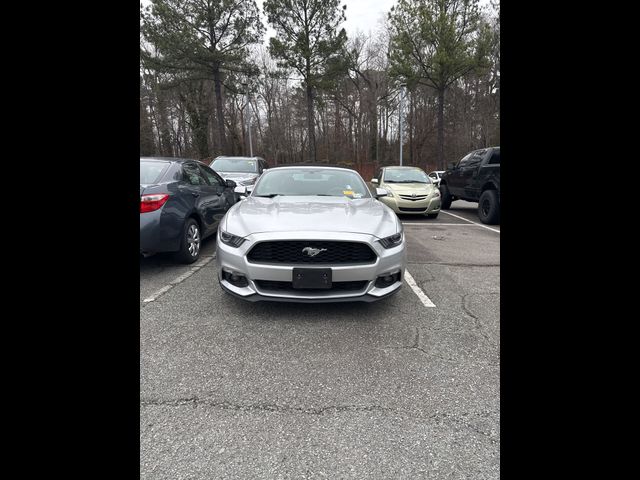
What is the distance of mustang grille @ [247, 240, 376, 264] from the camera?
8.61 feet

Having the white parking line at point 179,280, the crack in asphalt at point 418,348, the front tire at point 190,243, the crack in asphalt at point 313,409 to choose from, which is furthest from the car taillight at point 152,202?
the crack in asphalt at point 418,348

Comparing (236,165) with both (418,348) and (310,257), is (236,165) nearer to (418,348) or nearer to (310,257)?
(310,257)

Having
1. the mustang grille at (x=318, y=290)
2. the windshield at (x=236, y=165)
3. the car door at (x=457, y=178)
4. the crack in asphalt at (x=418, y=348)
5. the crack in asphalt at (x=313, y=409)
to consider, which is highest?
the windshield at (x=236, y=165)

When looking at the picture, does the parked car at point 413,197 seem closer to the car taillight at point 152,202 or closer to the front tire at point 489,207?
the front tire at point 489,207

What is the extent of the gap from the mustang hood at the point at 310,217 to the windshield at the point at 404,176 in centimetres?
560

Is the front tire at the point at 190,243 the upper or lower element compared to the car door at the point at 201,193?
lower

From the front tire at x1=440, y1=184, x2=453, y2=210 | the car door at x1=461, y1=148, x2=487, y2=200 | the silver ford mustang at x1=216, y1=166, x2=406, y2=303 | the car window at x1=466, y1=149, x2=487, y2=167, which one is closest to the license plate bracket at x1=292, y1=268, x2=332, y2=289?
the silver ford mustang at x1=216, y1=166, x2=406, y2=303

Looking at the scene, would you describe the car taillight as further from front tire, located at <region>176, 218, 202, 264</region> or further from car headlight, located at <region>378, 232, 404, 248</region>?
car headlight, located at <region>378, 232, 404, 248</region>

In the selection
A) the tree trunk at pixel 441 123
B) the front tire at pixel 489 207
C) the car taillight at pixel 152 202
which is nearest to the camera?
the car taillight at pixel 152 202

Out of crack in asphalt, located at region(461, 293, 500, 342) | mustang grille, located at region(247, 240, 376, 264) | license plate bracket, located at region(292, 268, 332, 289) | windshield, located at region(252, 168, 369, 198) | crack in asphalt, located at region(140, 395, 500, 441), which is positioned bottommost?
crack in asphalt, located at region(140, 395, 500, 441)

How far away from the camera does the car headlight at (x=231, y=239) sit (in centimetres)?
272

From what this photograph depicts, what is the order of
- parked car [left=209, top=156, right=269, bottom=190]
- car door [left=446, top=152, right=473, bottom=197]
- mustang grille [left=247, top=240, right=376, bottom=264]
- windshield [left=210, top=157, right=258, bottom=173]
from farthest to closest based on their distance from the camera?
windshield [left=210, top=157, right=258, bottom=173], parked car [left=209, top=156, right=269, bottom=190], car door [left=446, top=152, right=473, bottom=197], mustang grille [left=247, top=240, right=376, bottom=264]
